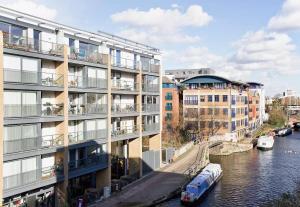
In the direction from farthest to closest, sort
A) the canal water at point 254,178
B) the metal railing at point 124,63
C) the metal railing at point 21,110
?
the canal water at point 254,178 → the metal railing at point 124,63 → the metal railing at point 21,110

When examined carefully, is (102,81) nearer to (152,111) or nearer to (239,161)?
(152,111)

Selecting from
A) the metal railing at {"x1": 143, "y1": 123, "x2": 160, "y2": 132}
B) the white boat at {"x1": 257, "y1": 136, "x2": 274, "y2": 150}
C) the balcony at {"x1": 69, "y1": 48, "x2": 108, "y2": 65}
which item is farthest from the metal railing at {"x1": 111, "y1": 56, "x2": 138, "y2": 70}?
the white boat at {"x1": 257, "y1": 136, "x2": 274, "y2": 150}

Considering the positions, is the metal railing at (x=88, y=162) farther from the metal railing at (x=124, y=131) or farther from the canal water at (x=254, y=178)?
the canal water at (x=254, y=178)

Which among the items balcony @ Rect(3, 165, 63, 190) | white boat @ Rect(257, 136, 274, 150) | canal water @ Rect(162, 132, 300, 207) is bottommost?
canal water @ Rect(162, 132, 300, 207)

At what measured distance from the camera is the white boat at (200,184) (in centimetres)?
4457

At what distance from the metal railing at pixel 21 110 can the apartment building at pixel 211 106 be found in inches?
2500

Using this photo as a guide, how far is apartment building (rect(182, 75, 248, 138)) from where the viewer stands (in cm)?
9744

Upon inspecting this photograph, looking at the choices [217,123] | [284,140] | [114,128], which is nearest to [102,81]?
[114,128]

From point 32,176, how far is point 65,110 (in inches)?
275

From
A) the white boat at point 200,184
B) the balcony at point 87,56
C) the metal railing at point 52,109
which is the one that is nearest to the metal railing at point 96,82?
the balcony at point 87,56

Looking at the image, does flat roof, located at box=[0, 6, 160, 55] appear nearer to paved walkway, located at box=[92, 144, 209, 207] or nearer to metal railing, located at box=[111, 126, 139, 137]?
metal railing, located at box=[111, 126, 139, 137]

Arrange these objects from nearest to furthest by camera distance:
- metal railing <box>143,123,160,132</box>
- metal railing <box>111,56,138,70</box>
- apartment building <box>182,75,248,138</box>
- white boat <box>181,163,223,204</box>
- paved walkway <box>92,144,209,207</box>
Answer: paved walkway <box>92,144,209,207</box> → white boat <box>181,163,223,204</box> → metal railing <box>111,56,138,70</box> → metal railing <box>143,123,160,132</box> → apartment building <box>182,75,248,138</box>

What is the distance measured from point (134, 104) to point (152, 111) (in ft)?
12.3

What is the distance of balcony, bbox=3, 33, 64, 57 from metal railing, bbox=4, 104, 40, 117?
474 cm
